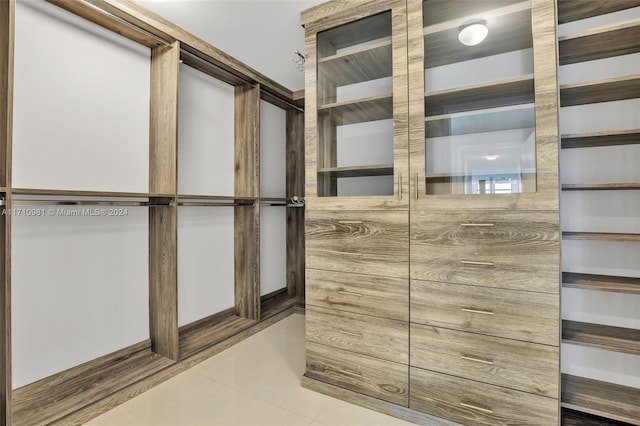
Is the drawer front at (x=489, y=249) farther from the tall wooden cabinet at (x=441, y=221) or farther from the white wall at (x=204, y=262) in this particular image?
the white wall at (x=204, y=262)

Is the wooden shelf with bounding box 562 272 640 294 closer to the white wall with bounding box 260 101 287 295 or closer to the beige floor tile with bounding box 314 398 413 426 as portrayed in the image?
the beige floor tile with bounding box 314 398 413 426

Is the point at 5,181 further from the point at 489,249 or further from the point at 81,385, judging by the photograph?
the point at 489,249

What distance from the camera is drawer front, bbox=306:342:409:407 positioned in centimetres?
172

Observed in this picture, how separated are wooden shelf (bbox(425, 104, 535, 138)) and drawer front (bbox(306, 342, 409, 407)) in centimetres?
130

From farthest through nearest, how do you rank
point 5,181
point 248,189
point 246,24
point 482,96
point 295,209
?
point 295,209 < point 248,189 < point 246,24 < point 482,96 < point 5,181

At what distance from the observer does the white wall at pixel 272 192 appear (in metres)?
3.39

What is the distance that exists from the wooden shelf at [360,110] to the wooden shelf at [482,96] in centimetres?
23

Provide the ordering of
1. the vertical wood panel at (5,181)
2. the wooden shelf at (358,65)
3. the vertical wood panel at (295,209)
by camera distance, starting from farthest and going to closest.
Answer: the vertical wood panel at (295,209) → the wooden shelf at (358,65) → the vertical wood panel at (5,181)

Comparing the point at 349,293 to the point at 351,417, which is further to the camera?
the point at 349,293

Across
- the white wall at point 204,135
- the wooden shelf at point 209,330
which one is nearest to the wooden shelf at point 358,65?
the white wall at point 204,135

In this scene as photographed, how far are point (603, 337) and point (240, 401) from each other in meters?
1.92

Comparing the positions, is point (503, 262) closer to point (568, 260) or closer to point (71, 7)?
point (568, 260)

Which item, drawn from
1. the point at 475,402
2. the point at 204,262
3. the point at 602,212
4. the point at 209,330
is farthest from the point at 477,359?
the point at 204,262

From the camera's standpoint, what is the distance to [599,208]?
171cm
